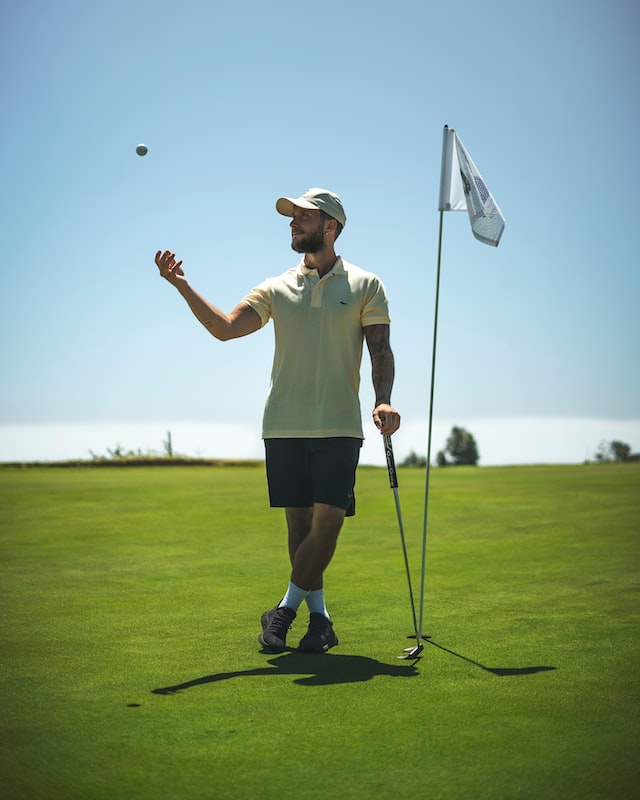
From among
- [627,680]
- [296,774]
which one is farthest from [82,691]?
[627,680]

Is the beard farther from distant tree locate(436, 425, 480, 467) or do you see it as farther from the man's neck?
distant tree locate(436, 425, 480, 467)

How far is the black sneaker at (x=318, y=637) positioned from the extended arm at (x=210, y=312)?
150cm

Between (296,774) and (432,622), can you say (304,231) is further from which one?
(296,774)

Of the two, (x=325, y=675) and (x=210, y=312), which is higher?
(x=210, y=312)

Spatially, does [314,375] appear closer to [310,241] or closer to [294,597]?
[310,241]

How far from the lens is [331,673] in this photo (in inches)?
158

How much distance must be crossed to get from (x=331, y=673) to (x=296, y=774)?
4.28 ft

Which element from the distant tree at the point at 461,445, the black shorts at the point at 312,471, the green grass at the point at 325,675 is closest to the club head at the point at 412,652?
the green grass at the point at 325,675

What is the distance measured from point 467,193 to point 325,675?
2732mm

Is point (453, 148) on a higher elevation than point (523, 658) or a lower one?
higher

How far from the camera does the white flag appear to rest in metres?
5.18

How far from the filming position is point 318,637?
464 centimetres

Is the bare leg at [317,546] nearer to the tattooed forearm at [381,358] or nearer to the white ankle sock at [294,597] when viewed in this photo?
the white ankle sock at [294,597]

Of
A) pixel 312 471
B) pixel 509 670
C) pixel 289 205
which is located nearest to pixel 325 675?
pixel 509 670
